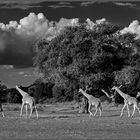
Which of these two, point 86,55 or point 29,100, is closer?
point 29,100

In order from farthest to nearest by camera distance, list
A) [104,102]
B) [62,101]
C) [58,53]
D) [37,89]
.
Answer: [37,89]
[62,101]
[104,102]
[58,53]

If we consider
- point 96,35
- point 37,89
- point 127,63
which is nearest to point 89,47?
point 96,35

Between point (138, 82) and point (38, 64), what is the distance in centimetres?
1081

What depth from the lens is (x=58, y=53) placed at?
47.0 m

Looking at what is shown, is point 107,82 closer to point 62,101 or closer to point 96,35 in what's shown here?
point 96,35

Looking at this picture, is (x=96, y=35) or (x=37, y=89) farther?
(x=37, y=89)

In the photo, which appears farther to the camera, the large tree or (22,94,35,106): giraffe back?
the large tree

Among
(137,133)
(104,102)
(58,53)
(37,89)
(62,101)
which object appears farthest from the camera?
(37,89)

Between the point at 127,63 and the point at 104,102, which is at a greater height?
the point at 127,63

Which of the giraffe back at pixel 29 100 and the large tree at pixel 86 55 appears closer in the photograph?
the giraffe back at pixel 29 100

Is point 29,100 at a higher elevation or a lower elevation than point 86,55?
lower

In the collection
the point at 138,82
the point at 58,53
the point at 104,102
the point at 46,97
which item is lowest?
the point at 46,97

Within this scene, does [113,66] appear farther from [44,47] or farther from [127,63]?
[44,47]

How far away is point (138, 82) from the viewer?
1964 inches
